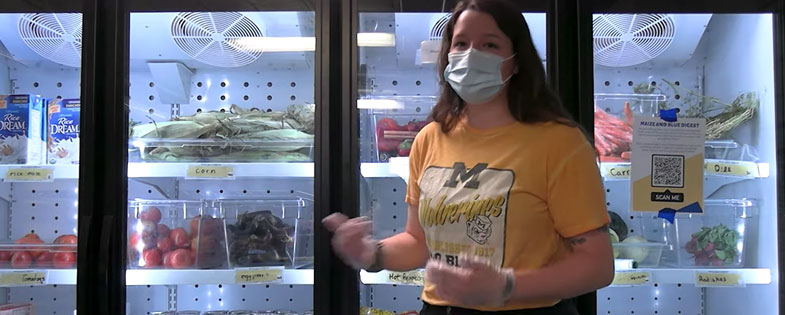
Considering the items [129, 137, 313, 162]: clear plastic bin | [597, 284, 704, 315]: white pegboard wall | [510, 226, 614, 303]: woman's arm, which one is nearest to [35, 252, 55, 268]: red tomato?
[129, 137, 313, 162]: clear plastic bin

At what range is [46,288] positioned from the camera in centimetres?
233

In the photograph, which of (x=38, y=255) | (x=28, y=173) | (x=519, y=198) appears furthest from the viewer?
(x=38, y=255)

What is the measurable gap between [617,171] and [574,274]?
3.02ft

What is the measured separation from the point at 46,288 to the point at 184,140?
2.91 feet

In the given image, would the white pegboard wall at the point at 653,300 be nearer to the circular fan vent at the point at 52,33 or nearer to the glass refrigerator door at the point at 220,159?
the glass refrigerator door at the point at 220,159

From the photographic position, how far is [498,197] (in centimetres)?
107

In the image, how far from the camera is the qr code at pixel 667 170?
1.82 metres

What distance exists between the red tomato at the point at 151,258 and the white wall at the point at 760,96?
1.96m

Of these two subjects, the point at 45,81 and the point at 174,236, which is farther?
the point at 45,81

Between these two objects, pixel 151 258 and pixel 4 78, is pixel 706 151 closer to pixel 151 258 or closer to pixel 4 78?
pixel 151 258

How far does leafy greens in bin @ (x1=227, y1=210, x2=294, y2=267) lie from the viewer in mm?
2102

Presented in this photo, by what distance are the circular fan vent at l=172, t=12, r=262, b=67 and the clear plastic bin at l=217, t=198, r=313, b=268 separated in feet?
1.76

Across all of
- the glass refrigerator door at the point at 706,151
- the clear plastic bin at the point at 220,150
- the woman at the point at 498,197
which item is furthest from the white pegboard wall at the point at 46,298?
the glass refrigerator door at the point at 706,151

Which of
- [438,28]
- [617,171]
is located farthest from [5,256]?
[617,171]
